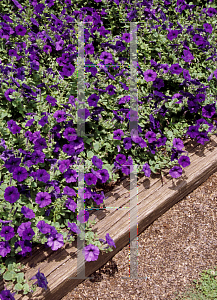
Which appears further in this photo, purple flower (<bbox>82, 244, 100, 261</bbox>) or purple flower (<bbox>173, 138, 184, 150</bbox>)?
purple flower (<bbox>173, 138, 184, 150</bbox>)

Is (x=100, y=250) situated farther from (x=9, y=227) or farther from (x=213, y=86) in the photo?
(x=213, y=86)

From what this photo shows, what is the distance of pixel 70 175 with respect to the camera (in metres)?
2.92

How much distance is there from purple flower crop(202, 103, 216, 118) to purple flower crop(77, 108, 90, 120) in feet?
4.67

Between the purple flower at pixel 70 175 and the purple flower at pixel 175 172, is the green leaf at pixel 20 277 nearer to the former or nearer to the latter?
the purple flower at pixel 70 175

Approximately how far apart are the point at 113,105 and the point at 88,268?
5.75ft

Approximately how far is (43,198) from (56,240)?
0.38 metres

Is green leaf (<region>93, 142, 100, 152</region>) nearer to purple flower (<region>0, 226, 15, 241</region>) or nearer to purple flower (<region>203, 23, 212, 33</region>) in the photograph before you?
purple flower (<region>0, 226, 15, 241</region>)

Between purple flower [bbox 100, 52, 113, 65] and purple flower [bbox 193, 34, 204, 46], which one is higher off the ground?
purple flower [bbox 193, 34, 204, 46]

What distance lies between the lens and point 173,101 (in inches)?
142

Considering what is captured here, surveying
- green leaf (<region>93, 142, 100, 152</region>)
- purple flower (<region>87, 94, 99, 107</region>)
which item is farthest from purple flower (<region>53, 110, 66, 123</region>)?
green leaf (<region>93, 142, 100, 152</region>)

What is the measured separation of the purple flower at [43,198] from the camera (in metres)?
2.73

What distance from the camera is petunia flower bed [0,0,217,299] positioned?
275 centimetres

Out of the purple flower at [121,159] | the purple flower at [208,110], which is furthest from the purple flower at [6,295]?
the purple flower at [208,110]

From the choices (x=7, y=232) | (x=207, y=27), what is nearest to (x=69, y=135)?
(x=7, y=232)
